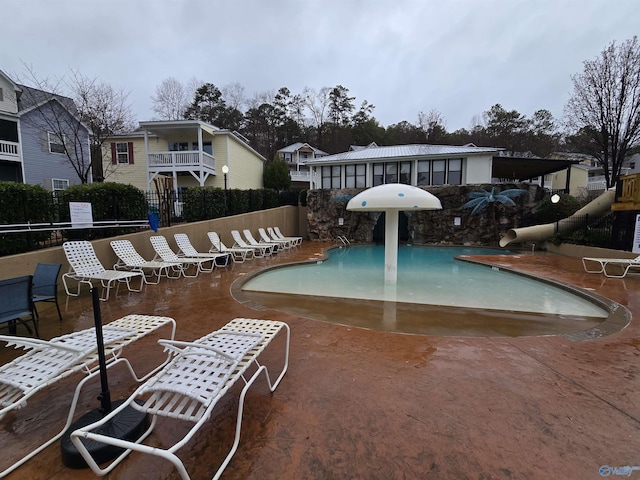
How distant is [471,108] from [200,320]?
1811 inches

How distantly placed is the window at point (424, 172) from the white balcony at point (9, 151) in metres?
21.8

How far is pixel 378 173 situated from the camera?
787 inches

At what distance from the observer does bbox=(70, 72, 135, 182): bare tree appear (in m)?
14.6

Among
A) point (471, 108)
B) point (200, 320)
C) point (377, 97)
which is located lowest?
point (200, 320)

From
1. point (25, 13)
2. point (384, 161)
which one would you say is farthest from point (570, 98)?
point (25, 13)

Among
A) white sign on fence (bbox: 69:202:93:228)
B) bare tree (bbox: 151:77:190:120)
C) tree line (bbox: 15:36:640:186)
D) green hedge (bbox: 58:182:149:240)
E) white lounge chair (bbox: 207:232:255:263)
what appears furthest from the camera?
bare tree (bbox: 151:77:190:120)

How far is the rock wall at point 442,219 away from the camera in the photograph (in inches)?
668

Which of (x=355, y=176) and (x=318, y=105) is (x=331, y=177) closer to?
(x=355, y=176)

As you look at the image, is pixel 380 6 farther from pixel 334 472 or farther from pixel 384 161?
pixel 334 472

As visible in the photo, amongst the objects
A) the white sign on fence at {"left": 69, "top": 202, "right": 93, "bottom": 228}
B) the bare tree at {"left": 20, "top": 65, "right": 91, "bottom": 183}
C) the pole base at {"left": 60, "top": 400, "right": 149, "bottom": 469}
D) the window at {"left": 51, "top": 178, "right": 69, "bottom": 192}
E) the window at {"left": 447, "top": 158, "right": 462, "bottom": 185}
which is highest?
the bare tree at {"left": 20, "top": 65, "right": 91, "bottom": 183}

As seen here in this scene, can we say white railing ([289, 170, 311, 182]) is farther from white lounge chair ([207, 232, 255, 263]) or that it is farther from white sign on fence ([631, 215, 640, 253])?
white sign on fence ([631, 215, 640, 253])

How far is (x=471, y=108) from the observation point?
4041cm

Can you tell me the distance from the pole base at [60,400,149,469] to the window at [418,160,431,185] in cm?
1912

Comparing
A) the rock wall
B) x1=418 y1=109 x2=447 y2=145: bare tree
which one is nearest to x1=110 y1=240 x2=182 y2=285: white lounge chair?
the rock wall
